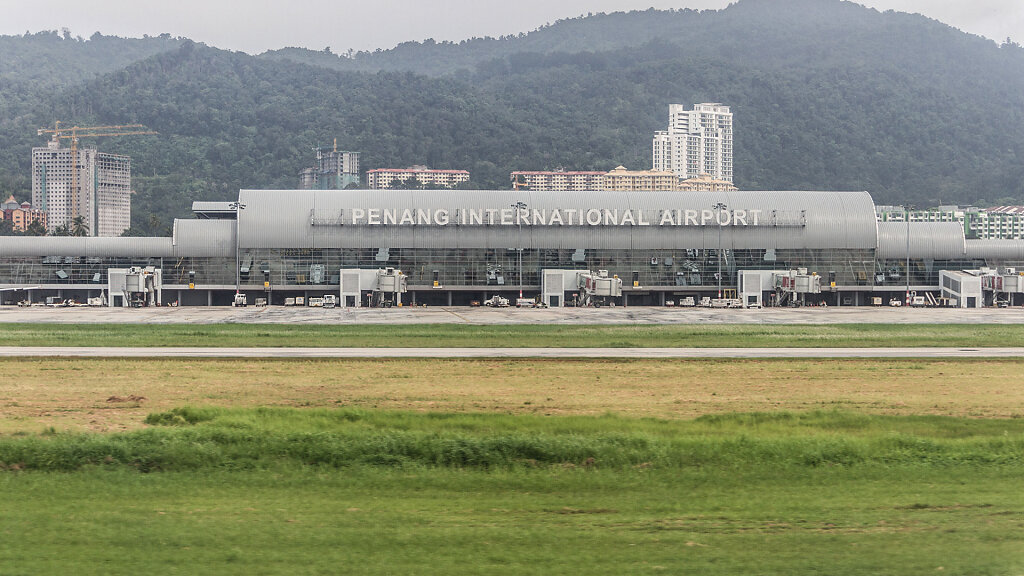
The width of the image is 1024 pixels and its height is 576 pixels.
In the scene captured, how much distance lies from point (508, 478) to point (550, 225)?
103 metres

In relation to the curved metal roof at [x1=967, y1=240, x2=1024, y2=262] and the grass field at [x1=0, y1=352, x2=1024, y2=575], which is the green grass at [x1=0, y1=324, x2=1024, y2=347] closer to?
the grass field at [x1=0, y1=352, x2=1024, y2=575]

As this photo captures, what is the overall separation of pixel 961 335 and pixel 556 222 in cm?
6362

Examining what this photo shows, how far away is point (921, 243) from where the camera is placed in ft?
419

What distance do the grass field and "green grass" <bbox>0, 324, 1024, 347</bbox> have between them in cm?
1963

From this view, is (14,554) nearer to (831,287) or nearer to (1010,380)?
(1010,380)

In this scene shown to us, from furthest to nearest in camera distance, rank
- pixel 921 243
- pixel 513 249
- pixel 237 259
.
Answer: pixel 921 243 < pixel 513 249 < pixel 237 259

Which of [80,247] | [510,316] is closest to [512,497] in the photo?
[510,316]

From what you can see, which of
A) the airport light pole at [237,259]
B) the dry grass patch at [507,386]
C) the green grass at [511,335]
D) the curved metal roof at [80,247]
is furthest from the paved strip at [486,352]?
the curved metal roof at [80,247]

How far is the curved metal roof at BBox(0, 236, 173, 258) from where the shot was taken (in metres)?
122

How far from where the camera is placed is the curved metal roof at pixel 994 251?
129 metres

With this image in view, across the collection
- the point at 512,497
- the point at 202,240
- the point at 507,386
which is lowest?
the point at 512,497

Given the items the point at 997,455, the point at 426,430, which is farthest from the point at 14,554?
the point at 997,455

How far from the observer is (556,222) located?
124m

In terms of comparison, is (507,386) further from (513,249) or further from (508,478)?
(513,249)
